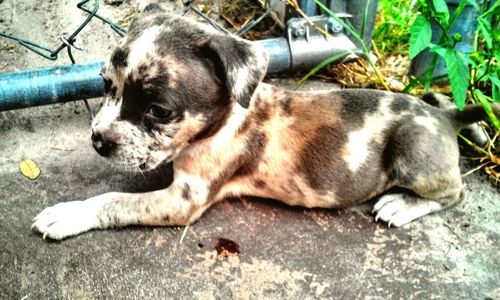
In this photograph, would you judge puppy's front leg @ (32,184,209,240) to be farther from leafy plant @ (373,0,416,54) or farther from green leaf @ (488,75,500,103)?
leafy plant @ (373,0,416,54)

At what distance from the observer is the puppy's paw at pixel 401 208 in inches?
140

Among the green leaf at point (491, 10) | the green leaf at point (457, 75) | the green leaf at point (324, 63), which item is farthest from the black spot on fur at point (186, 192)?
the green leaf at point (491, 10)

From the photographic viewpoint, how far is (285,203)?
3682 mm

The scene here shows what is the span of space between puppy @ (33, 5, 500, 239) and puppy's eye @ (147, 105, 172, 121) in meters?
0.06

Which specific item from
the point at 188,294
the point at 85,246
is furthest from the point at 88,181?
the point at 188,294

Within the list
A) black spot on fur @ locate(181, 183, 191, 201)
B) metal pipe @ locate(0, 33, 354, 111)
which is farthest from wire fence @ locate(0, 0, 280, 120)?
black spot on fur @ locate(181, 183, 191, 201)

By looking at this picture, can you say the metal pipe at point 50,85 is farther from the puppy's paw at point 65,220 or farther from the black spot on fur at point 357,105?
the black spot on fur at point 357,105

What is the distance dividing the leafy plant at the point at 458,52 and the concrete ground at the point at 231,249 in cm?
70

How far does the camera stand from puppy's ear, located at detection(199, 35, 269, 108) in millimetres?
2893

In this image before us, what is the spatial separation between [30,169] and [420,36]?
8.79 feet

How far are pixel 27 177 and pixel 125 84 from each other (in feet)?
4.03

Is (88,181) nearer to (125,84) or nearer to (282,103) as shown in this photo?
(125,84)

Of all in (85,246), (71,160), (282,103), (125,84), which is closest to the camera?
(125,84)

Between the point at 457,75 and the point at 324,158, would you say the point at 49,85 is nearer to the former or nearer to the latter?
the point at 324,158
